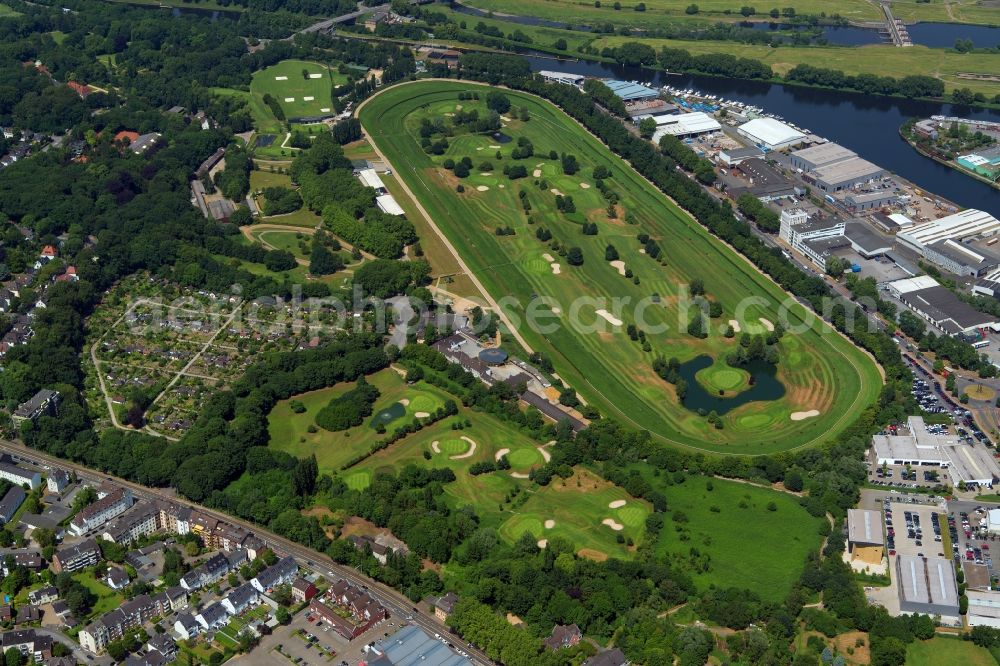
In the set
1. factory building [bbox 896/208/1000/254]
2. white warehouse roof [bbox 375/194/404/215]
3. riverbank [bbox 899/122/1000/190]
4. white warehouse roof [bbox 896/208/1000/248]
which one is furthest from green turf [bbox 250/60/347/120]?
white warehouse roof [bbox 896/208/1000/248]

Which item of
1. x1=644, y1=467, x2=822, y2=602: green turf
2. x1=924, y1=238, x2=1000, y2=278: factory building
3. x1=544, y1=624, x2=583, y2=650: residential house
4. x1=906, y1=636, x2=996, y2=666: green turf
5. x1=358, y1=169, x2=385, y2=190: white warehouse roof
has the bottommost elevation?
x1=906, y1=636, x2=996, y2=666: green turf

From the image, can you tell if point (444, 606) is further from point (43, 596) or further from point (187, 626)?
point (43, 596)

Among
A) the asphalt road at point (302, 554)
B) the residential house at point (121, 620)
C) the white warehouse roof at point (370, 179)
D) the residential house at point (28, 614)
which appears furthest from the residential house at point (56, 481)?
the white warehouse roof at point (370, 179)

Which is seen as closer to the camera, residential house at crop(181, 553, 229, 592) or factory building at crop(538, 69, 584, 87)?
residential house at crop(181, 553, 229, 592)

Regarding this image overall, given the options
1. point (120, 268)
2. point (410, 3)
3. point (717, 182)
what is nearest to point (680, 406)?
point (717, 182)

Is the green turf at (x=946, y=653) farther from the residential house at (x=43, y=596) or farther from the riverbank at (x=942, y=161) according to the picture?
the riverbank at (x=942, y=161)

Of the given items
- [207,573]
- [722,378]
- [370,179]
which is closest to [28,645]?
[207,573]

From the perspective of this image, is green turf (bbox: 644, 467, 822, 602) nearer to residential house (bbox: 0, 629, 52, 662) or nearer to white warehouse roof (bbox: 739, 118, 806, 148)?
residential house (bbox: 0, 629, 52, 662)
